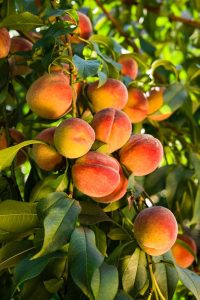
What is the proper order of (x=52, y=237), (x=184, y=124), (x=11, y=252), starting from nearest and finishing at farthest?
(x=52, y=237), (x=11, y=252), (x=184, y=124)

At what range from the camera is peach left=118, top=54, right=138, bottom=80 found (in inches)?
45.7

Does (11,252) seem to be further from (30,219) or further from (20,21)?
(20,21)

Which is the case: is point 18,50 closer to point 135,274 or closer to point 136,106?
point 136,106

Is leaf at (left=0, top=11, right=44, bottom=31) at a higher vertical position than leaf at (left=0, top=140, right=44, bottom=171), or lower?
higher

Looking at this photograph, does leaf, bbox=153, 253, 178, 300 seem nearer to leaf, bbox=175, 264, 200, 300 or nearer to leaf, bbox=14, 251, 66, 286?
leaf, bbox=175, 264, 200, 300

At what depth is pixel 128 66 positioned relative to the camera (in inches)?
45.9

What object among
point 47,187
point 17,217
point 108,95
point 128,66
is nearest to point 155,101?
point 128,66

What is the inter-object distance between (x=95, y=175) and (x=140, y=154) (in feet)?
0.36

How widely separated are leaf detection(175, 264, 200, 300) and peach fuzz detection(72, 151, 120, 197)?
0.16 metres

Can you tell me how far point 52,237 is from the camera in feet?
2.29

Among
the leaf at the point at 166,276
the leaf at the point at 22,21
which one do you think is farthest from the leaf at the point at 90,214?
the leaf at the point at 22,21

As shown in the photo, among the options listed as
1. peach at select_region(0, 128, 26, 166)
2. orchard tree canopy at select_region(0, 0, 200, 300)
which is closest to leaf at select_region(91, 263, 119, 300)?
orchard tree canopy at select_region(0, 0, 200, 300)

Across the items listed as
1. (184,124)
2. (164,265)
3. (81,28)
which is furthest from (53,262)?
(184,124)

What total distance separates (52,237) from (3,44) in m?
0.43
